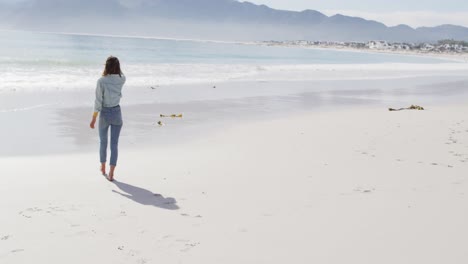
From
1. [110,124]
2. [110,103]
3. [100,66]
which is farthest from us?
[100,66]

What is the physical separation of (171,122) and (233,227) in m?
7.23

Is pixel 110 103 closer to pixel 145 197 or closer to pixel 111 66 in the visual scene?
pixel 111 66

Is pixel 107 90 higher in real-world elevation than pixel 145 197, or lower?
higher

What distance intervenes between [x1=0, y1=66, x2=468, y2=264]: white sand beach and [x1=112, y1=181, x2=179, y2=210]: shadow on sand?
24 mm

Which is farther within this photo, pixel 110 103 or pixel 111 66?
pixel 110 103

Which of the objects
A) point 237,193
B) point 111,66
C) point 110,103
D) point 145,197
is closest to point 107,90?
point 110,103

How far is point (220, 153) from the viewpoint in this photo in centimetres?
855

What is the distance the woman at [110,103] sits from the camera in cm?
684

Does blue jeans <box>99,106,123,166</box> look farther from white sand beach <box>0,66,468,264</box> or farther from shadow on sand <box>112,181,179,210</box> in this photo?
shadow on sand <box>112,181,179,210</box>

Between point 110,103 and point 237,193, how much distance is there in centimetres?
220

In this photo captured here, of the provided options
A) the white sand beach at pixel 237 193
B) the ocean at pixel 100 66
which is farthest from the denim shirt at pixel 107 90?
the ocean at pixel 100 66

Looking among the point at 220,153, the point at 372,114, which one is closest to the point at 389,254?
the point at 220,153

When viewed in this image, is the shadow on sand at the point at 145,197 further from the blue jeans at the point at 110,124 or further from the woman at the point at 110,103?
the blue jeans at the point at 110,124

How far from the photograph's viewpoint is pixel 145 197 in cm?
604
